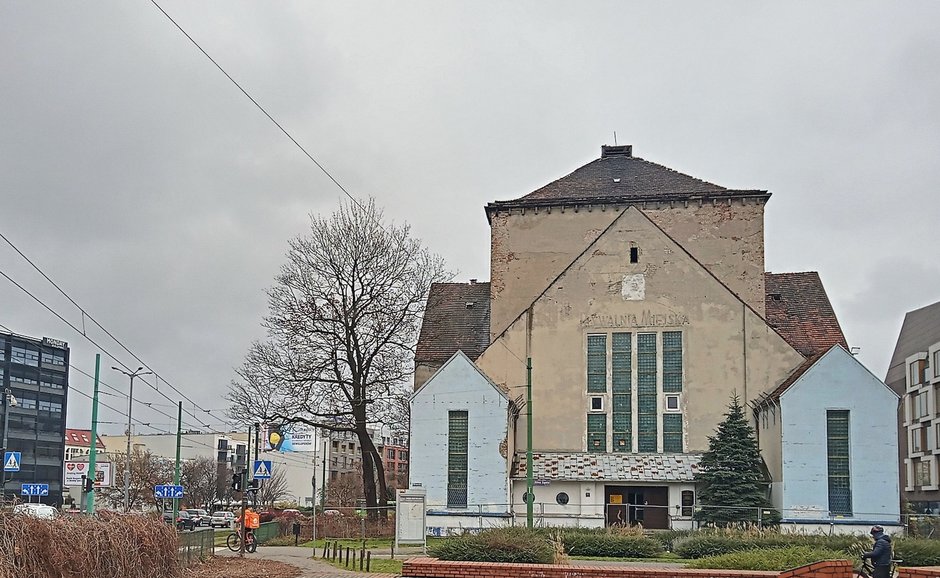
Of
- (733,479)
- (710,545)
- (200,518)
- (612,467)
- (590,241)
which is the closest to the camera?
(710,545)

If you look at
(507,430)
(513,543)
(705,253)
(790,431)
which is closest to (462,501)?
(507,430)

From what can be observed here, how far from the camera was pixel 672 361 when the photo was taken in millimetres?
45875

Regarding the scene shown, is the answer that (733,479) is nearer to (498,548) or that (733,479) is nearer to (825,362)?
(825,362)

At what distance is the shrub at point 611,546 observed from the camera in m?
29.5

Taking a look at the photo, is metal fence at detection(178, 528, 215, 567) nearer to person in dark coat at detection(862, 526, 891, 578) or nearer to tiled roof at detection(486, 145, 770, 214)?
person in dark coat at detection(862, 526, 891, 578)

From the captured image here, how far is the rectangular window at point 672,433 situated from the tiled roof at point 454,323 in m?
10.0

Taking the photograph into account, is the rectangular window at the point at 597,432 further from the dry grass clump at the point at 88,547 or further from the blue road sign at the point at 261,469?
the dry grass clump at the point at 88,547

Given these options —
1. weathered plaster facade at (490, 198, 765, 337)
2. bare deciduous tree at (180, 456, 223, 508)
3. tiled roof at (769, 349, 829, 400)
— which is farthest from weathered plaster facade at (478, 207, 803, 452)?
bare deciduous tree at (180, 456, 223, 508)

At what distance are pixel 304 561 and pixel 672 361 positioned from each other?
21.5 m

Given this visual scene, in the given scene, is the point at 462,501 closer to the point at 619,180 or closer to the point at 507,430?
the point at 507,430

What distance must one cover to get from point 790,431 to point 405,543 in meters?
17.8

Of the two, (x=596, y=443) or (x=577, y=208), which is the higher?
(x=577, y=208)

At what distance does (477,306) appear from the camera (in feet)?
178

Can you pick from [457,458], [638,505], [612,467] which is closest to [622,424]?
[612,467]
